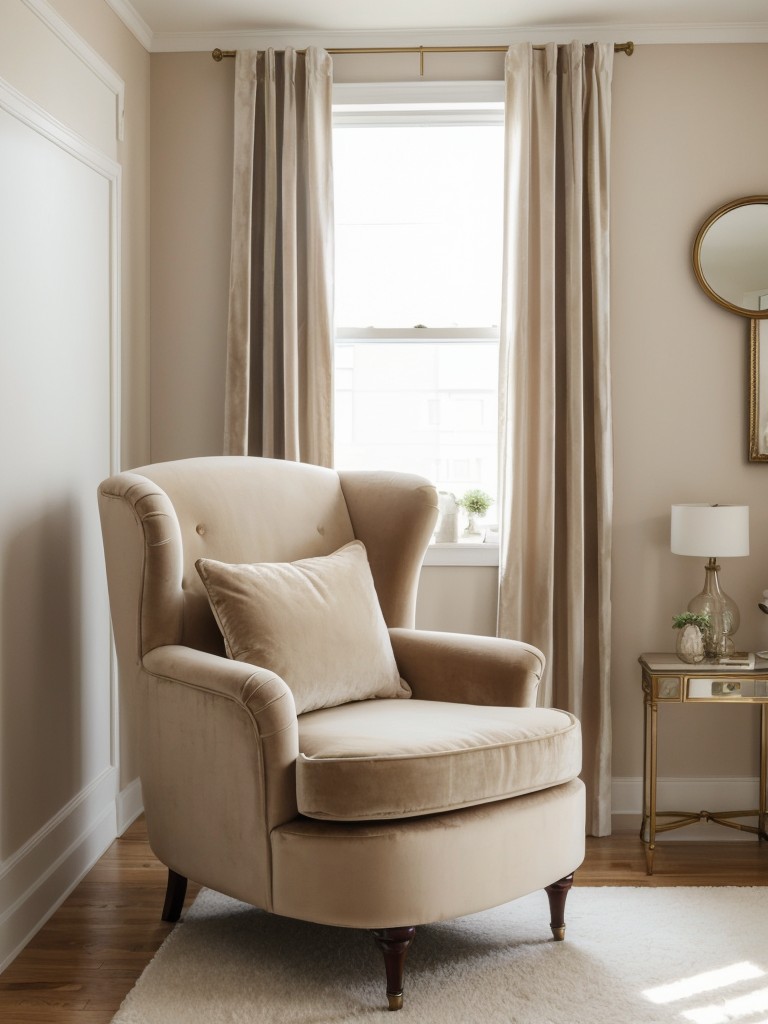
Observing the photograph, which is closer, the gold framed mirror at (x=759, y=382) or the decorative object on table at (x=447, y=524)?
the gold framed mirror at (x=759, y=382)

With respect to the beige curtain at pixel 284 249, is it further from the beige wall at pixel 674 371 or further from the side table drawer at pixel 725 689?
the side table drawer at pixel 725 689

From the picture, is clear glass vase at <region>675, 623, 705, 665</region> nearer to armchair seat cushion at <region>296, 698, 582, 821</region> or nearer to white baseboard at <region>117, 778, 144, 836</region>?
armchair seat cushion at <region>296, 698, 582, 821</region>

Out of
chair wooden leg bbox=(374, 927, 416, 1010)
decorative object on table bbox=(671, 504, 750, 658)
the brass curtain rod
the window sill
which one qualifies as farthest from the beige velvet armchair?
the brass curtain rod

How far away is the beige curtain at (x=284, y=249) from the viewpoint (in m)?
3.06

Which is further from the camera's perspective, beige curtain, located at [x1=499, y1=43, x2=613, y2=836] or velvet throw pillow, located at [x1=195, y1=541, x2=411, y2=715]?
beige curtain, located at [x1=499, y1=43, x2=613, y2=836]

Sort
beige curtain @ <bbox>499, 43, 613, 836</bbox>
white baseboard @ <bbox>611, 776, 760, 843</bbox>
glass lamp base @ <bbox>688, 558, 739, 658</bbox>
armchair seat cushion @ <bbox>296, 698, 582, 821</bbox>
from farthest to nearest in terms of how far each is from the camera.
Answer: white baseboard @ <bbox>611, 776, 760, 843</bbox>, beige curtain @ <bbox>499, 43, 613, 836</bbox>, glass lamp base @ <bbox>688, 558, 739, 658</bbox>, armchair seat cushion @ <bbox>296, 698, 582, 821</bbox>

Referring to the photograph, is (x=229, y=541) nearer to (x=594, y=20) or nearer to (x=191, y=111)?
(x=191, y=111)

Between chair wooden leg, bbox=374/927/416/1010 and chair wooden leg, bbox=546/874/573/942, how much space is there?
0.43 meters

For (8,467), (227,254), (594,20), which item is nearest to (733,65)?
(594,20)

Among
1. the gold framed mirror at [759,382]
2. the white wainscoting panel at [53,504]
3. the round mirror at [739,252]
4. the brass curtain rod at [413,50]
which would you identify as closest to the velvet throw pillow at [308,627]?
the white wainscoting panel at [53,504]

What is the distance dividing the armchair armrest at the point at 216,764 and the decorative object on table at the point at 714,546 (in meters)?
1.46

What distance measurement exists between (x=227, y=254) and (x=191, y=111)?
499mm

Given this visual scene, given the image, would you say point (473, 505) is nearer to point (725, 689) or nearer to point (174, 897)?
point (725, 689)

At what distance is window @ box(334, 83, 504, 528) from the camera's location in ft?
10.8
